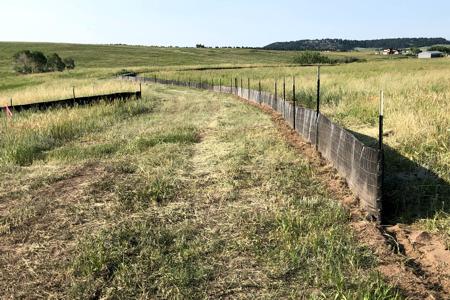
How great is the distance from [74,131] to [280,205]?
9359mm

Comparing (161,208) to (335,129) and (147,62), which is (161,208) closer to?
(335,129)

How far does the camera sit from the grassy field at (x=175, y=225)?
446 cm

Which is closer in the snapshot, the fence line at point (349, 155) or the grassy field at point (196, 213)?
the grassy field at point (196, 213)

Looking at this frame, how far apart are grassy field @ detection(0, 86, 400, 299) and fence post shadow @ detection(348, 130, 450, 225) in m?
0.77

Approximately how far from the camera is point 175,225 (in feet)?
19.5

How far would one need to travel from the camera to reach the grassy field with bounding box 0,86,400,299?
14.6 ft

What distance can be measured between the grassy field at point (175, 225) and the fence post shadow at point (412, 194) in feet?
2.53

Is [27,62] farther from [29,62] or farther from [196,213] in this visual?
[196,213]

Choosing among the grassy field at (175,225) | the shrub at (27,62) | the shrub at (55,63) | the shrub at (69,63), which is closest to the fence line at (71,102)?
the grassy field at (175,225)

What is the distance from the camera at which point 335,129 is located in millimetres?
8266

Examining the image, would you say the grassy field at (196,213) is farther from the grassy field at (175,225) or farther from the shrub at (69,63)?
the shrub at (69,63)

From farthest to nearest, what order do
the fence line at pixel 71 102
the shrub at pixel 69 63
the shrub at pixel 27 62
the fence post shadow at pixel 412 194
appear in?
the shrub at pixel 69 63
the shrub at pixel 27 62
the fence line at pixel 71 102
the fence post shadow at pixel 412 194

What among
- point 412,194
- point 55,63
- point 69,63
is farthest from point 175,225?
point 69,63

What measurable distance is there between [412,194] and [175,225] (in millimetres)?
3478
